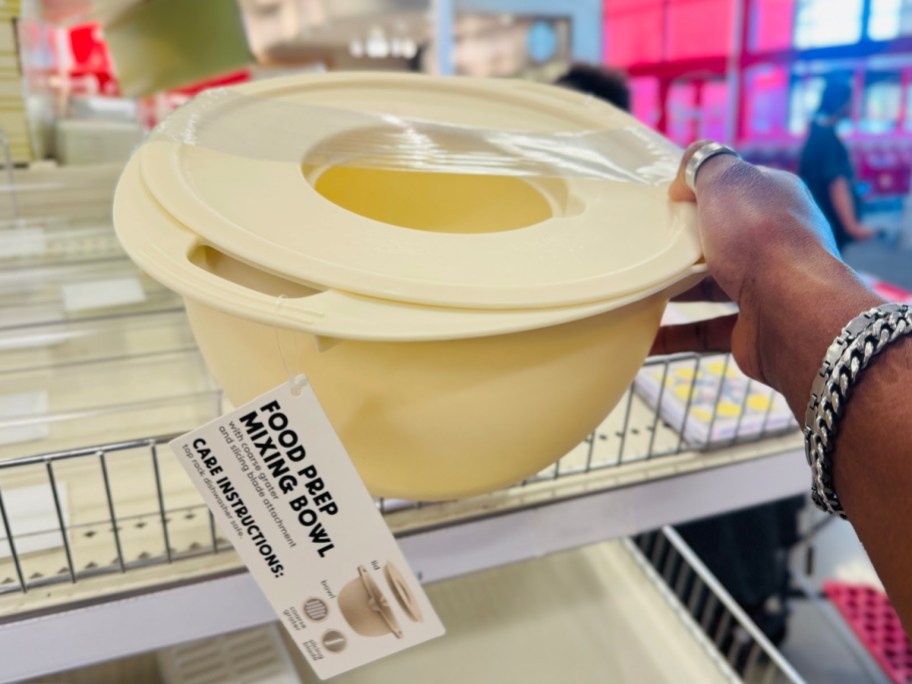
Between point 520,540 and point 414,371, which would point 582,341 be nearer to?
point 414,371

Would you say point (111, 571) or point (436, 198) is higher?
point (436, 198)

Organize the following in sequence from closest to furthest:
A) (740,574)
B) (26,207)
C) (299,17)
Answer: (26,207), (740,574), (299,17)

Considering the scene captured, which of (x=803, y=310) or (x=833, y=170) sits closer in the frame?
(x=803, y=310)

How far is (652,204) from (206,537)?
34cm

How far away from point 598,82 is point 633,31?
283cm

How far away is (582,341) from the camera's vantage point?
0.31m

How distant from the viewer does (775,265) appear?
1.13 feet

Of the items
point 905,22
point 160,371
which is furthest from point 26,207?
point 905,22

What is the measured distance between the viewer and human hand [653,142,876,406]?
0.33 meters

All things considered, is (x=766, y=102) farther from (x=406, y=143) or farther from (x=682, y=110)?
(x=406, y=143)

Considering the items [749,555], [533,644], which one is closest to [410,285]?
[533,644]

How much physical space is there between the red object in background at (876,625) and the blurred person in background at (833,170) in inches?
43.4

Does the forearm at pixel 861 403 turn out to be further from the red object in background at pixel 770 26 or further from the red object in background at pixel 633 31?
the red object in background at pixel 633 31

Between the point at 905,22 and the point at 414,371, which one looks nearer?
the point at 414,371
